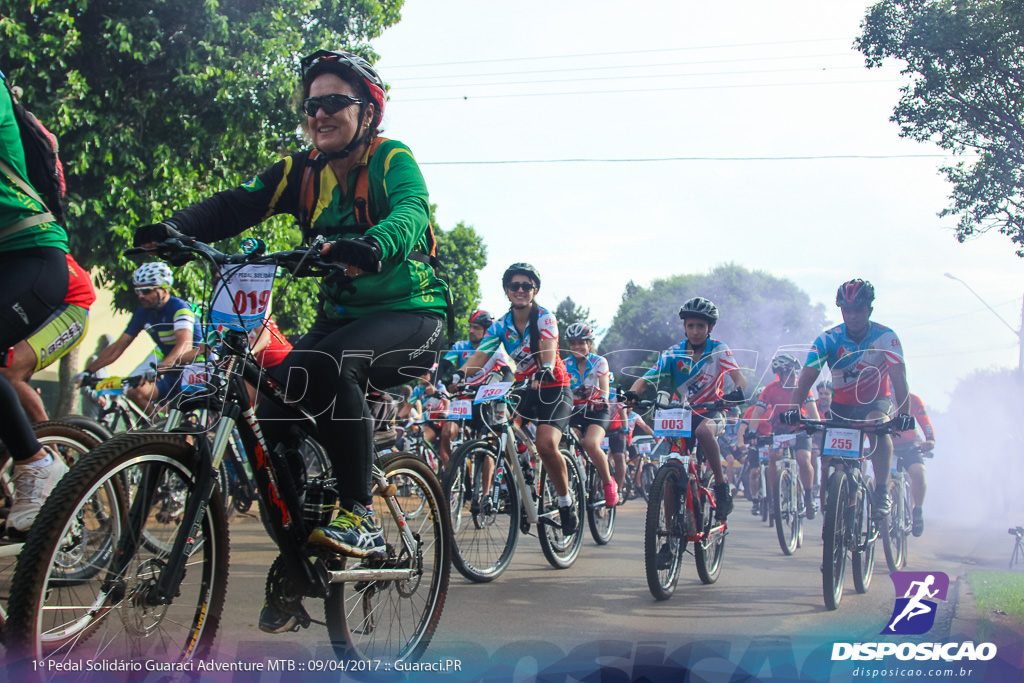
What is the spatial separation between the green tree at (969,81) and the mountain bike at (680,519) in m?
4.23

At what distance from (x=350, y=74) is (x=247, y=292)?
3.25 ft

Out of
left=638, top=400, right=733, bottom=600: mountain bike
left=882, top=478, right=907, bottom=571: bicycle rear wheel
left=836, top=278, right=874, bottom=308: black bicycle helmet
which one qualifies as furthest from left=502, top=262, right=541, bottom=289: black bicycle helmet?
left=882, top=478, right=907, bottom=571: bicycle rear wheel

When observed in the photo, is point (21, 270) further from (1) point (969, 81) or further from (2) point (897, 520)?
(1) point (969, 81)

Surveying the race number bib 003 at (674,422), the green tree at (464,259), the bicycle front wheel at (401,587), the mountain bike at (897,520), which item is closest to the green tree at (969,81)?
the mountain bike at (897,520)

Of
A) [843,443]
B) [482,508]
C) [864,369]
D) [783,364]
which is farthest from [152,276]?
[783,364]

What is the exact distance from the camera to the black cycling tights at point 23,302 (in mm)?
3059

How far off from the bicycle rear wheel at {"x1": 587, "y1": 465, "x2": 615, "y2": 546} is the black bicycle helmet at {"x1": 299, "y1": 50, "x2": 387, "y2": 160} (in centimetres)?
522

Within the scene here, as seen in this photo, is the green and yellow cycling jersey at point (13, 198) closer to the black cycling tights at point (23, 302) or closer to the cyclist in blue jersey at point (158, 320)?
the black cycling tights at point (23, 302)

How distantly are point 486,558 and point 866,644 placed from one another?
9.64 ft

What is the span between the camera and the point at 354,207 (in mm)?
3473

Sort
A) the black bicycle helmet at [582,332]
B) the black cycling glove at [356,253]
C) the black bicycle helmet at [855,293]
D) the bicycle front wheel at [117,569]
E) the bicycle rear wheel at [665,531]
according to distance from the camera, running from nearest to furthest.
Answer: the bicycle front wheel at [117,569], the black cycling glove at [356,253], the bicycle rear wheel at [665,531], the black bicycle helmet at [855,293], the black bicycle helmet at [582,332]

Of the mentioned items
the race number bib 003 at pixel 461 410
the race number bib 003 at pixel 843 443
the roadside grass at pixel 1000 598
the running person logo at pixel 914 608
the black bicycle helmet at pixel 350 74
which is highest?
the black bicycle helmet at pixel 350 74

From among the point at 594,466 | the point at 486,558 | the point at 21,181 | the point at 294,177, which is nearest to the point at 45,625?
the point at 21,181

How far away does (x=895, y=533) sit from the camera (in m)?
7.75
